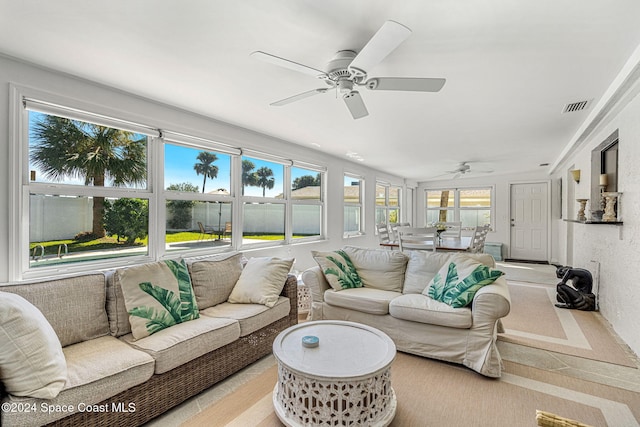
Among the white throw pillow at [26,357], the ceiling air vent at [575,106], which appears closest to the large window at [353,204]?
the ceiling air vent at [575,106]

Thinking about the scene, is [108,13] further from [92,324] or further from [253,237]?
[253,237]

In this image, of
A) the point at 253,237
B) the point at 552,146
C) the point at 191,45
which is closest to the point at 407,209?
the point at 552,146

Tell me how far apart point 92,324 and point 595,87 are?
13.9 feet

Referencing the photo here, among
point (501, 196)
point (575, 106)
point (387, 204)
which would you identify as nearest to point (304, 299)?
point (575, 106)

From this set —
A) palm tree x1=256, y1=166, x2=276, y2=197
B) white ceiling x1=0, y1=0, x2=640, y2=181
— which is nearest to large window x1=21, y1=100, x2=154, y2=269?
white ceiling x1=0, y1=0, x2=640, y2=181

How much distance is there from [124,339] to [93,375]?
490 mm

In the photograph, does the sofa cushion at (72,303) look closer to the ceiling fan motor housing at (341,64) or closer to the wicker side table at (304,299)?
the wicker side table at (304,299)

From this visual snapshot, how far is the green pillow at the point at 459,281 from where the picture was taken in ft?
Answer: 7.93

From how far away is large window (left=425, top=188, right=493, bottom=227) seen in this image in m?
8.14

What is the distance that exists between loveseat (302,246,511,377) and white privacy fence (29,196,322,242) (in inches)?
51.4

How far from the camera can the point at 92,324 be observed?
198 cm

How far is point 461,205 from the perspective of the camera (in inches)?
335

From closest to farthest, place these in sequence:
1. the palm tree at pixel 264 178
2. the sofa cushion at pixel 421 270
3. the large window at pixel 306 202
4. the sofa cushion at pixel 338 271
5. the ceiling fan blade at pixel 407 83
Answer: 1. the ceiling fan blade at pixel 407 83
2. the sofa cushion at pixel 421 270
3. the sofa cushion at pixel 338 271
4. the palm tree at pixel 264 178
5. the large window at pixel 306 202

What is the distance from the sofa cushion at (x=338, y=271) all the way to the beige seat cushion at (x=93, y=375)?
1.73 metres
